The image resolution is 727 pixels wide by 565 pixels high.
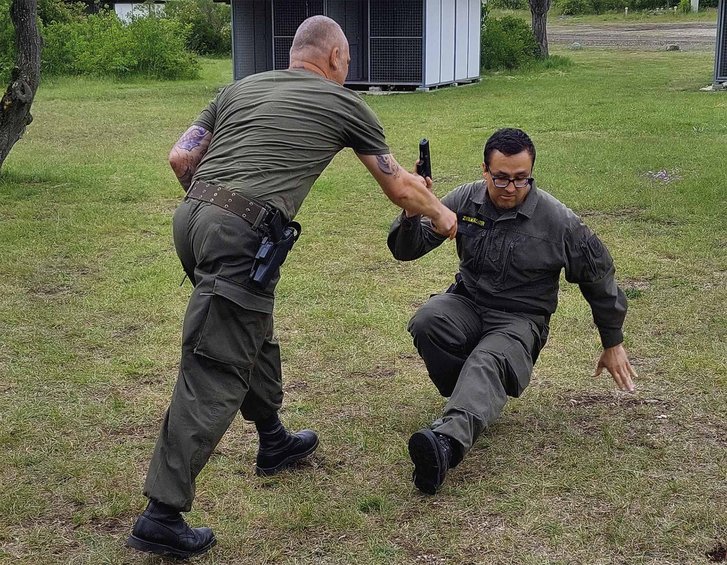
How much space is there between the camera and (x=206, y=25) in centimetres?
3662

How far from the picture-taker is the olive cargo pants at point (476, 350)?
3.88 meters

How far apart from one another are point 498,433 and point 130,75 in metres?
22.3

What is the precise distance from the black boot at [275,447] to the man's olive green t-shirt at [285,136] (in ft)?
3.09

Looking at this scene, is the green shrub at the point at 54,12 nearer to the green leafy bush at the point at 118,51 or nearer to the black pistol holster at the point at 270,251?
the green leafy bush at the point at 118,51

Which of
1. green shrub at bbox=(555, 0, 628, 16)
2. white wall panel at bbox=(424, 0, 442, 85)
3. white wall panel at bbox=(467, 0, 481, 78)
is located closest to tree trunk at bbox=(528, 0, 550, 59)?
white wall panel at bbox=(467, 0, 481, 78)

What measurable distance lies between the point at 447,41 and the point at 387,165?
19924 mm

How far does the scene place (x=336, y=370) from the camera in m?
5.18

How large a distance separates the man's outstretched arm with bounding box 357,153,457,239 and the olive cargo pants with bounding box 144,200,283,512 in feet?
1.65

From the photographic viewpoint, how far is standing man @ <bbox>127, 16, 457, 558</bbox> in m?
3.28

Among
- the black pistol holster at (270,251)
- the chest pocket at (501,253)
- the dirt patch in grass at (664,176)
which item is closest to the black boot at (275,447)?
the black pistol holster at (270,251)

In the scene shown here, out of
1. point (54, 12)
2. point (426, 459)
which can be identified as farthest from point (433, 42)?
point (426, 459)

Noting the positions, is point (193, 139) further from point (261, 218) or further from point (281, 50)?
point (281, 50)

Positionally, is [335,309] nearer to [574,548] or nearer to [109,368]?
[109,368]

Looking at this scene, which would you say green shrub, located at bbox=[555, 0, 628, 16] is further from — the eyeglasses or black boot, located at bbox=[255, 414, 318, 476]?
black boot, located at bbox=[255, 414, 318, 476]
